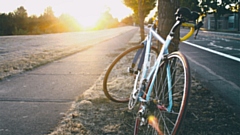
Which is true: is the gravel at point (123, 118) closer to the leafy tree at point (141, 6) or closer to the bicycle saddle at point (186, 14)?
the bicycle saddle at point (186, 14)

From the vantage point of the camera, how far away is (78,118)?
3742mm

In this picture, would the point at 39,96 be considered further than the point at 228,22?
No

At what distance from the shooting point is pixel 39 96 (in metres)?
5.05

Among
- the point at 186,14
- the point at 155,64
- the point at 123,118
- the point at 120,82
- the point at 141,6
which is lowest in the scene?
the point at 123,118

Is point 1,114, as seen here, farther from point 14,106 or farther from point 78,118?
point 78,118

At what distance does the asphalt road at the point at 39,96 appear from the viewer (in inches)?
142

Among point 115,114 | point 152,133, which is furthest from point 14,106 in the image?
point 152,133

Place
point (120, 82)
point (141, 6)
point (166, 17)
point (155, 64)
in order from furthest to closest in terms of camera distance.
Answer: point (141, 6) < point (120, 82) < point (166, 17) < point (155, 64)

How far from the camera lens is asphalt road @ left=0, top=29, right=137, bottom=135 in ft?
11.9

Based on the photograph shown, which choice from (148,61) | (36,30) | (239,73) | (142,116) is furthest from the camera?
(36,30)

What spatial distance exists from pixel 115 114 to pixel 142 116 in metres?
1.02

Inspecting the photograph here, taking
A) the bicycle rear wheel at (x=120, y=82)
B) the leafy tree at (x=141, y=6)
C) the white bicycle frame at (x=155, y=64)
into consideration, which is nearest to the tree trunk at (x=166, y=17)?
the bicycle rear wheel at (x=120, y=82)

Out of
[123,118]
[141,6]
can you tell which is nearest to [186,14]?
[123,118]

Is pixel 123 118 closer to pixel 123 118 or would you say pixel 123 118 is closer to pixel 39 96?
pixel 123 118
